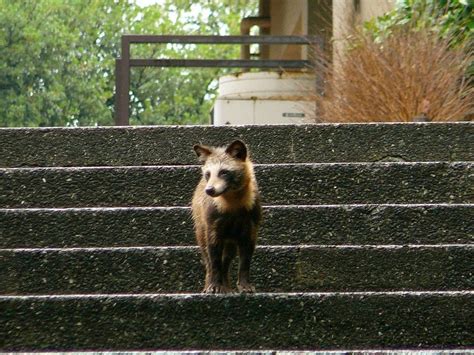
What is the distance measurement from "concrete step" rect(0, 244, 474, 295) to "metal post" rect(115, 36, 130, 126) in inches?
338

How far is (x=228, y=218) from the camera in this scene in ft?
26.2

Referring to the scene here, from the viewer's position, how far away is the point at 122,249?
8.24m

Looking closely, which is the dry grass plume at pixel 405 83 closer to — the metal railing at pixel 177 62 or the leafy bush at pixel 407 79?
the leafy bush at pixel 407 79

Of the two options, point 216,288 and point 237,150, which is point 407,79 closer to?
point 237,150

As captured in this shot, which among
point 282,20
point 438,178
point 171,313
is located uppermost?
point 282,20

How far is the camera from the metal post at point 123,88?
16766 millimetres

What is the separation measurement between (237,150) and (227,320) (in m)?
1.13

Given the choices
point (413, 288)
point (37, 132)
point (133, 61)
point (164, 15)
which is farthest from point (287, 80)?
point (164, 15)

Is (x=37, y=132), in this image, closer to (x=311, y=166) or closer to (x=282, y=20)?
(x=311, y=166)

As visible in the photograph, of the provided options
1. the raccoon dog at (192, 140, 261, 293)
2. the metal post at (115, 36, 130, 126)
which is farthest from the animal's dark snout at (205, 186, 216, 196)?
the metal post at (115, 36, 130, 126)

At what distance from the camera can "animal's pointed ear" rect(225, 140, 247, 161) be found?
8.11m

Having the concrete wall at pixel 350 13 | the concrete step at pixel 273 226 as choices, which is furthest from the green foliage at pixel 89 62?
the concrete step at pixel 273 226

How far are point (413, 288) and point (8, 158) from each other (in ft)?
10.6

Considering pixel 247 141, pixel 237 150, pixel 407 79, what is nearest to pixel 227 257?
pixel 237 150
